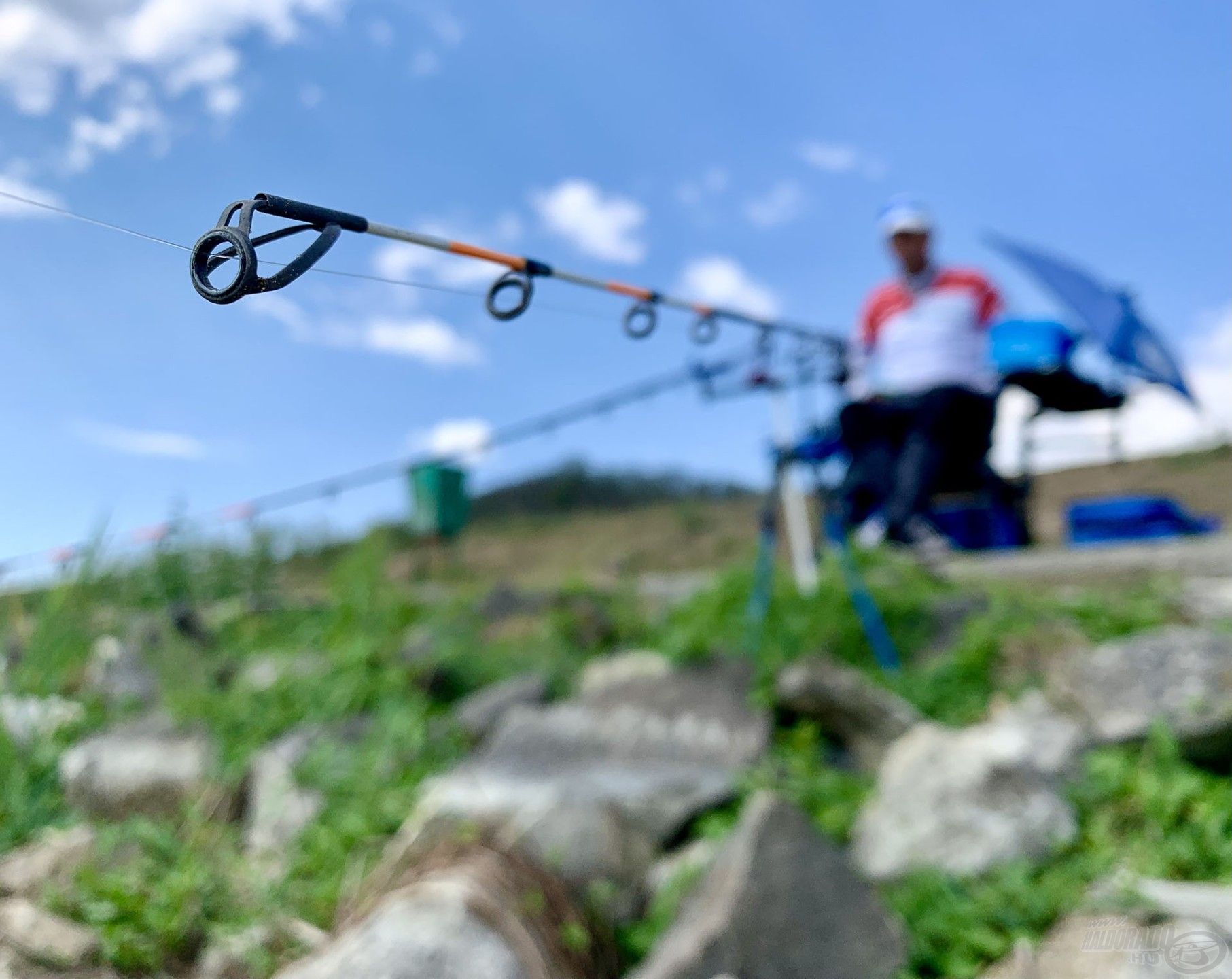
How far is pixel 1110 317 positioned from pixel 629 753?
357 cm

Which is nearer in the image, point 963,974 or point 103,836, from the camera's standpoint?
point 963,974

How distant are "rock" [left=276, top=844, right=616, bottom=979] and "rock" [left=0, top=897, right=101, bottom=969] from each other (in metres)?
0.43

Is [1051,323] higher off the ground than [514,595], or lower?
higher

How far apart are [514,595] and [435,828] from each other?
Answer: 3459 mm

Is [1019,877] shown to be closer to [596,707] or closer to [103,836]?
[596,707]

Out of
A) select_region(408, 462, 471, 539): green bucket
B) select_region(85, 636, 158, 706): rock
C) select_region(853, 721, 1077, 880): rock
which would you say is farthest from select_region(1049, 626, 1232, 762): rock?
select_region(408, 462, 471, 539): green bucket

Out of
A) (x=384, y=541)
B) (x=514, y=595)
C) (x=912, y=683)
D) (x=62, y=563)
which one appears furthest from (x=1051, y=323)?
(x=62, y=563)

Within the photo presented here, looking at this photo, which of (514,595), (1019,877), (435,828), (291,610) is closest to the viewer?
(1019,877)

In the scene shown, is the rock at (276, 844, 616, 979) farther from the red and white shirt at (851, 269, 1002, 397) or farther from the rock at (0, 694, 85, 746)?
the red and white shirt at (851, 269, 1002, 397)

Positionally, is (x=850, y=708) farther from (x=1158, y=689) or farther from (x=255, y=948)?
(x=255, y=948)

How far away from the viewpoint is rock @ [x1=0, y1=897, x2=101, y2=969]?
7.99ft

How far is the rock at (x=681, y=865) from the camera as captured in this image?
9.66 ft

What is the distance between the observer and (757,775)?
355 cm

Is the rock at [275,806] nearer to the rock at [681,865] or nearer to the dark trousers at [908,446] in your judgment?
the rock at [681,865]
